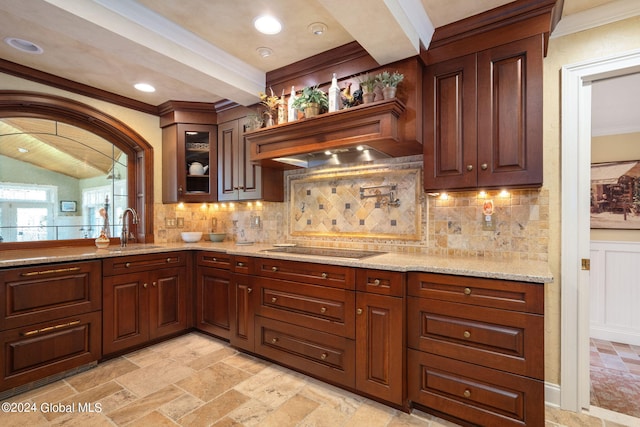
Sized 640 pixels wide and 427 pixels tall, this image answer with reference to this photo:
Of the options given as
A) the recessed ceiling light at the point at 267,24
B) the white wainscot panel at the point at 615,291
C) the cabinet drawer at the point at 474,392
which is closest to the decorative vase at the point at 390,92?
the recessed ceiling light at the point at 267,24

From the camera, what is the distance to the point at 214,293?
10.2 feet

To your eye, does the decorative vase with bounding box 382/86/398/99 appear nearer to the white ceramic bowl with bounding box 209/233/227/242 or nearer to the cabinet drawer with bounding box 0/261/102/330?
the white ceramic bowl with bounding box 209/233/227/242

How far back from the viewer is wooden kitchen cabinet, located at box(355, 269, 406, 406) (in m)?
1.96

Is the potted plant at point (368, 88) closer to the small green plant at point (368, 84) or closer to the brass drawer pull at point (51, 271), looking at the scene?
the small green plant at point (368, 84)

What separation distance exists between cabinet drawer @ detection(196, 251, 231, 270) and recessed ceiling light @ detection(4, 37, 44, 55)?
2108 millimetres

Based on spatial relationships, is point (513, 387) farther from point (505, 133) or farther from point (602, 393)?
point (505, 133)

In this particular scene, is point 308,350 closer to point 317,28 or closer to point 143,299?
point 143,299

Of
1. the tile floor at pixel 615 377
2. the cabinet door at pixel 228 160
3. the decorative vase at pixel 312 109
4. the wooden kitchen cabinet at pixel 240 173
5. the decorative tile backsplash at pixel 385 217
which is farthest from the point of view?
the cabinet door at pixel 228 160

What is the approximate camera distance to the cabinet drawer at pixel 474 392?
1.66 meters

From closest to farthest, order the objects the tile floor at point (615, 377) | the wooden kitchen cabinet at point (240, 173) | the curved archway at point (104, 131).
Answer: the tile floor at point (615, 377) → the curved archway at point (104, 131) → the wooden kitchen cabinet at point (240, 173)

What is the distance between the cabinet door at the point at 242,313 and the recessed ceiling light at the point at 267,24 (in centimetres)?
196

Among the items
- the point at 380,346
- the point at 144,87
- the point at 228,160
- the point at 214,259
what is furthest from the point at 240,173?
the point at 380,346

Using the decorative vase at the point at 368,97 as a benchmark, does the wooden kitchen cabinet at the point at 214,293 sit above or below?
below

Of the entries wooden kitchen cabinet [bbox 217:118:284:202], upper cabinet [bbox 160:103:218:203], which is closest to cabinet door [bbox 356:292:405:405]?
wooden kitchen cabinet [bbox 217:118:284:202]
